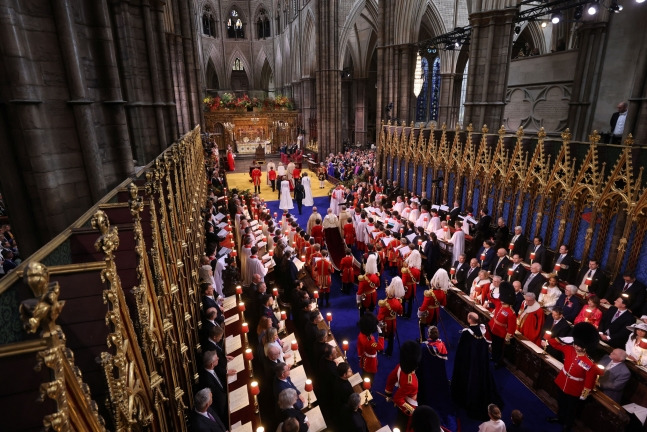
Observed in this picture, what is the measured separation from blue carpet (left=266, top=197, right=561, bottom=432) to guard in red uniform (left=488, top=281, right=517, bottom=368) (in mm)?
443

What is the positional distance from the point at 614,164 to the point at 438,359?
7.33 meters

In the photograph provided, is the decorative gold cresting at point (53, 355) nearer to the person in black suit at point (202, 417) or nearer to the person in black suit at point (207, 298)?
the person in black suit at point (202, 417)

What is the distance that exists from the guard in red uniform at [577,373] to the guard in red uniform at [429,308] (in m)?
2.75

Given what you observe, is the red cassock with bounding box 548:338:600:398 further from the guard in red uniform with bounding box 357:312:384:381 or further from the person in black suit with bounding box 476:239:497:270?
the person in black suit with bounding box 476:239:497:270

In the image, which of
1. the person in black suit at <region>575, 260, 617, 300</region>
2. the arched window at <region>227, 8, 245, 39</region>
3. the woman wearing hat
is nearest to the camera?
the woman wearing hat

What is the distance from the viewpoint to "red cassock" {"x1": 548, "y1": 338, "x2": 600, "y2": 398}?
5785mm

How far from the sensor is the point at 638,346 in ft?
20.7

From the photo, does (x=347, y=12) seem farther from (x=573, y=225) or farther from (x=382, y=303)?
(x=382, y=303)

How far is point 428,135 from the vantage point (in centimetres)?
1711

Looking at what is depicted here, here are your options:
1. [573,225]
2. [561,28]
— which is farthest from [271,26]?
[573,225]

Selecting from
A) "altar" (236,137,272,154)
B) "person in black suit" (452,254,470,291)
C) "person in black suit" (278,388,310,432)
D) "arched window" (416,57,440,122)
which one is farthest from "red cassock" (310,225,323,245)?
"arched window" (416,57,440,122)

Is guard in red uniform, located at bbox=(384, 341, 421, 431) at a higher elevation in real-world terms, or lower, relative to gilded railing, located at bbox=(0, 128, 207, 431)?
lower

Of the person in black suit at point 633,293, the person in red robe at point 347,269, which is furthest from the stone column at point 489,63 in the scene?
the person in red robe at point 347,269

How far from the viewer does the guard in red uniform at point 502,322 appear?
746cm
